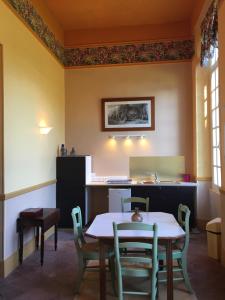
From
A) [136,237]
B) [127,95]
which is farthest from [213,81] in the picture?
[136,237]

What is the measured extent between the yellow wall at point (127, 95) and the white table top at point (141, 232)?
8.64ft

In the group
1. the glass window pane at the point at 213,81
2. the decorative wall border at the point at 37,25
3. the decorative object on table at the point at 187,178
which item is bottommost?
the decorative object on table at the point at 187,178

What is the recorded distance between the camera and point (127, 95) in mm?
6133

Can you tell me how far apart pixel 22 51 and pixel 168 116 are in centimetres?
317

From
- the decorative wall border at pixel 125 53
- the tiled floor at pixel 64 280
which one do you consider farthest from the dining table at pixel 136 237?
the decorative wall border at pixel 125 53

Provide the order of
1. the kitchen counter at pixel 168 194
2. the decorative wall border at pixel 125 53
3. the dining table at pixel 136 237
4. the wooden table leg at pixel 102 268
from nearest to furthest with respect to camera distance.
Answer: the dining table at pixel 136 237 < the wooden table leg at pixel 102 268 < the kitchen counter at pixel 168 194 < the decorative wall border at pixel 125 53

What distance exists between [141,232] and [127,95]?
3.84m

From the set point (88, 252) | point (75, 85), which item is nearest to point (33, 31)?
point (75, 85)

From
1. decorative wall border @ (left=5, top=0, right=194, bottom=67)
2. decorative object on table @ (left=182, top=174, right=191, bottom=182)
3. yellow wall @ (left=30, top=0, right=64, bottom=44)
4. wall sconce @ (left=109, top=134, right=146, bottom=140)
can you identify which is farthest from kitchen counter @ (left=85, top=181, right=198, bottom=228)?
yellow wall @ (left=30, top=0, right=64, bottom=44)

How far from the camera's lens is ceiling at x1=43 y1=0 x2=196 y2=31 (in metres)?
5.27

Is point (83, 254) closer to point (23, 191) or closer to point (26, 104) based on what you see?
point (23, 191)

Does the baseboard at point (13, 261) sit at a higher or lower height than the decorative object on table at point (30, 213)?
lower

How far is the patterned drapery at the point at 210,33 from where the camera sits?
13.4 feet

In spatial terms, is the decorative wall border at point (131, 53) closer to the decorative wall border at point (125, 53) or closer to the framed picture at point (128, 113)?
the decorative wall border at point (125, 53)
